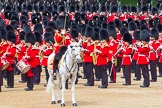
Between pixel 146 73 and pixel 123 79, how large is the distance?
7.60 feet

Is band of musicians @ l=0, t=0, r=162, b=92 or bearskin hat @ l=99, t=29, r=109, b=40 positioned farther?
bearskin hat @ l=99, t=29, r=109, b=40

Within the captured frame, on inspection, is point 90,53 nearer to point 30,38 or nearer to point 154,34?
point 30,38

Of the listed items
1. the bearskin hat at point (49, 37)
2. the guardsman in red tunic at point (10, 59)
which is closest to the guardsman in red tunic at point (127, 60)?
the bearskin hat at point (49, 37)

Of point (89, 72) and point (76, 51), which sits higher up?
point (76, 51)

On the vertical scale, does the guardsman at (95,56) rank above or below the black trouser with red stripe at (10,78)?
above

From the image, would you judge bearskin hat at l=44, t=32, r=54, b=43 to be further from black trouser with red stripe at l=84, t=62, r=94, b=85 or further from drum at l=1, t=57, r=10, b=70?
drum at l=1, t=57, r=10, b=70

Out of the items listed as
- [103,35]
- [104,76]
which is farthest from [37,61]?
[104,76]

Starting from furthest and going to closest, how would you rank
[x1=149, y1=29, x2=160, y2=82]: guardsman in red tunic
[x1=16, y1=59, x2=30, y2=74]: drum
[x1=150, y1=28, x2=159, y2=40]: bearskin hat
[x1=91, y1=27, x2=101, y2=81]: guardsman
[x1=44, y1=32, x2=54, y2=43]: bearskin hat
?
[x1=150, y1=28, x2=159, y2=40]: bearskin hat
[x1=149, y1=29, x2=160, y2=82]: guardsman in red tunic
[x1=44, y1=32, x2=54, y2=43]: bearskin hat
[x1=91, y1=27, x2=101, y2=81]: guardsman
[x1=16, y1=59, x2=30, y2=74]: drum

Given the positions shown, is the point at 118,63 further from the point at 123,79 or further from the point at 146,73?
the point at 146,73

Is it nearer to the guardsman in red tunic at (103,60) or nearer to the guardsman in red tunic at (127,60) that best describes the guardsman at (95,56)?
the guardsman in red tunic at (103,60)

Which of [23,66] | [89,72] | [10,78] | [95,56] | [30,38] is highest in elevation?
[30,38]

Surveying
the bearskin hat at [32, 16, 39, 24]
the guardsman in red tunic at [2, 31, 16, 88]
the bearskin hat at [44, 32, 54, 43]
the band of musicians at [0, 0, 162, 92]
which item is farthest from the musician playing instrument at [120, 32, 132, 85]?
the bearskin hat at [32, 16, 39, 24]

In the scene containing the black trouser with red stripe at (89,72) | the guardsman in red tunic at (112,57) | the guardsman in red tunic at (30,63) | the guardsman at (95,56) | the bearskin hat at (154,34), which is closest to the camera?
the guardsman in red tunic at (30,63)

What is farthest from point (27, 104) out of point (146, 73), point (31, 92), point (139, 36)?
point (139, 36)
